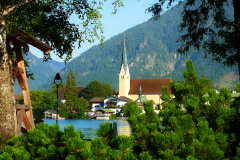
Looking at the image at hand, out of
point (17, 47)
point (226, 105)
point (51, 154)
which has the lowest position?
point (51, 154)

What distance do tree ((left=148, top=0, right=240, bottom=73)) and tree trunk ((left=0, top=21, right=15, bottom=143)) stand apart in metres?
5.89

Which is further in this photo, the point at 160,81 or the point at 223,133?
the point at 160,81

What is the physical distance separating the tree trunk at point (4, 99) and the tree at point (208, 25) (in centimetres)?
589

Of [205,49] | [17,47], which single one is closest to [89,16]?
[17,47]

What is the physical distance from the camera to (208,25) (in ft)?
40.3

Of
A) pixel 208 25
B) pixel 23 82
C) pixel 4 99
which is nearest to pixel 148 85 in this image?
pixel 208 25

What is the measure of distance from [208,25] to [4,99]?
7.91 meters

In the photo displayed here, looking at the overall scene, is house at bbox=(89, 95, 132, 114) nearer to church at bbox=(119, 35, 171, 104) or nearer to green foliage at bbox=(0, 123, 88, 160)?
church at bbox=(119, 35, 171, 104)

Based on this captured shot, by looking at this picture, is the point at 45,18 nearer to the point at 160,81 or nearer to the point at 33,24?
the point at 33,24

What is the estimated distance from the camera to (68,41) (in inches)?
510

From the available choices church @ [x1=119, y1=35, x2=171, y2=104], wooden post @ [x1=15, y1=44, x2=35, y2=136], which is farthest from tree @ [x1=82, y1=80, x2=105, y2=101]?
wooden post @ [x1=15, y1=44, x2=35, y2=136]

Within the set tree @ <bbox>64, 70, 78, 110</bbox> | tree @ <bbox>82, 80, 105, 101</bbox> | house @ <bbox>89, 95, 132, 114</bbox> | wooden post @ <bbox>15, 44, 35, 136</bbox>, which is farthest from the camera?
tree @ <bbox>82, 80, 105, 101</bbox>

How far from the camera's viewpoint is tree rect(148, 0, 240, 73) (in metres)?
10.5

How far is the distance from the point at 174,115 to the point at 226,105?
104 centimetres
